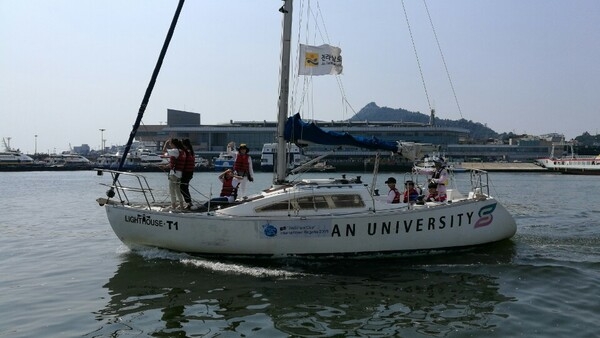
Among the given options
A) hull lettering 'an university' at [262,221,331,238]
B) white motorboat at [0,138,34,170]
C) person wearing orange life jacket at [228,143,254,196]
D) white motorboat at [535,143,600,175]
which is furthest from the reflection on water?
white motorboat at [0,138,34,170]

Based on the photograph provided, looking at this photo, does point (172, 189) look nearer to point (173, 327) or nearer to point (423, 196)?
point (173, 327)

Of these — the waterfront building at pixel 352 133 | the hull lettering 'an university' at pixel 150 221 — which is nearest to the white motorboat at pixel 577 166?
the waterfront building at pixel 352 133

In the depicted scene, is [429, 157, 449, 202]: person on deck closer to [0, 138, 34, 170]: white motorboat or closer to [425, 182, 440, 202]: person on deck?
[425, 182, 440, 202]: person on deck

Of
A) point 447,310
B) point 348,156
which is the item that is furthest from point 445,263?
point 348,156

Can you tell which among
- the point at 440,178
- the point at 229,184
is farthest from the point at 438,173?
the point at 229,184

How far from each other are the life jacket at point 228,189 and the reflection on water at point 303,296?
2.18 m

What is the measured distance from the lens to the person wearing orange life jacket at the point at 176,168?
13.6 meters

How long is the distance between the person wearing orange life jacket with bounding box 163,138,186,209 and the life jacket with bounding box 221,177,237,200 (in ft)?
4.13

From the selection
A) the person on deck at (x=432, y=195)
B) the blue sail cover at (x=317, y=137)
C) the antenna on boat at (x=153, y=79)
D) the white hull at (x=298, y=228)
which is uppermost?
the antenna on boat at (x=153, y=79)

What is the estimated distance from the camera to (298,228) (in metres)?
12.6

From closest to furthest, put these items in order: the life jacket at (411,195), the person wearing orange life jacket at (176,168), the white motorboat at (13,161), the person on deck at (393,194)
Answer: the person wearing orange life jacket at (176,168) → the person on deck at (393,194) → the life jacket at (411,195) → the white motorboat at (13,161)

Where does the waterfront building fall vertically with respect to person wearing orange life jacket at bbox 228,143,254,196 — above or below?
above

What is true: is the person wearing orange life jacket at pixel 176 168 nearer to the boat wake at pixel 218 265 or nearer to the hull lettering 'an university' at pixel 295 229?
the boat wake at pixel 218 265

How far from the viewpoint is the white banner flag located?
14539mm
